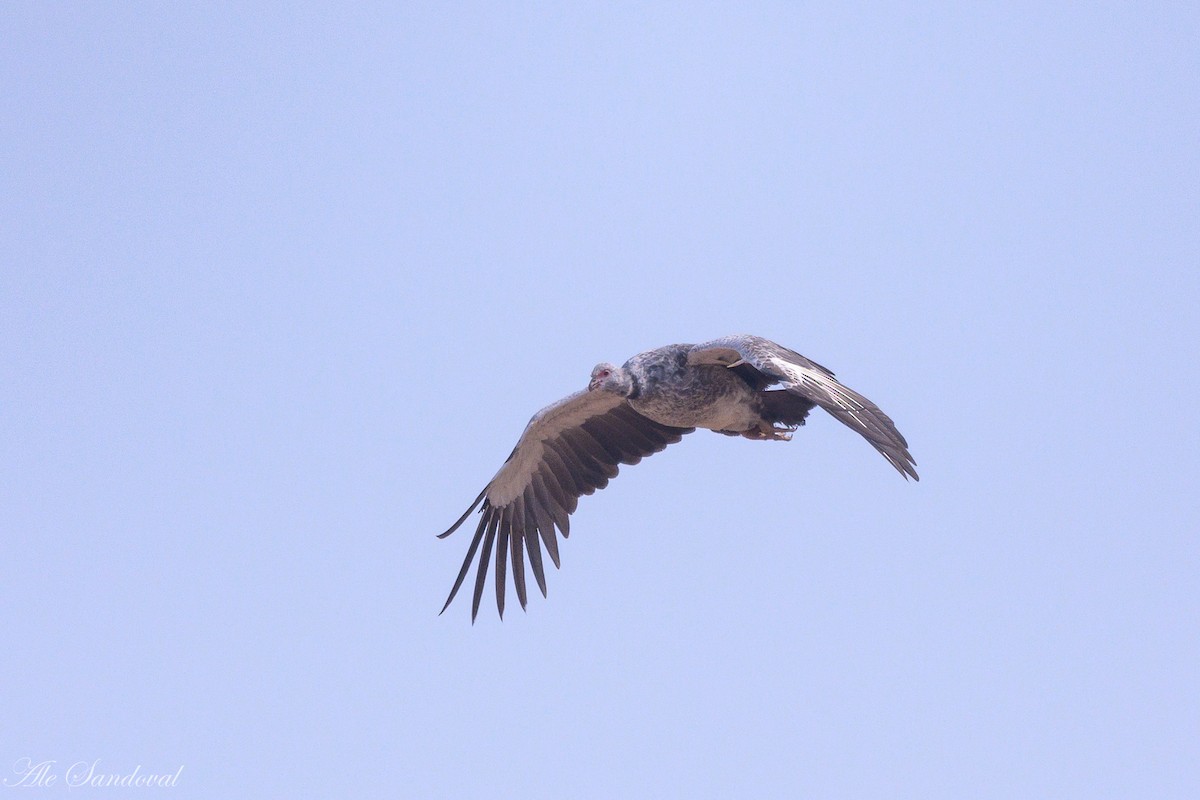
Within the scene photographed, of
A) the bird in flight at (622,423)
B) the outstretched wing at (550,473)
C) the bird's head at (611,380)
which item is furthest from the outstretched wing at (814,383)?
the outstretched wing at (550,473)

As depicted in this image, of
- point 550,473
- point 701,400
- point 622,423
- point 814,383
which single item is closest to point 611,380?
point 701,400

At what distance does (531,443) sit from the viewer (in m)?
13.4

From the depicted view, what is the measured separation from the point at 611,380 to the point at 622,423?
51.1 inches

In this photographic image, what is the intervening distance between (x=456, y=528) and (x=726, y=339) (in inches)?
134

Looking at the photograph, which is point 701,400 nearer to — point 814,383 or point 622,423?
point 622,423

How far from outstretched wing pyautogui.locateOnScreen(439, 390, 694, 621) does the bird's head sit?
2.07 ft

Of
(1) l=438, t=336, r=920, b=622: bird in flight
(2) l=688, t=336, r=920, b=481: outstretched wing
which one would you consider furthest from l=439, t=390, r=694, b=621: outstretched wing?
(2) l=688, t=336, r=920, b=481: outstretched wing

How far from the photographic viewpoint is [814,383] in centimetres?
1015

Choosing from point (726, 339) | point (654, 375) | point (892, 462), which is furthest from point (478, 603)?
point (892, 462)

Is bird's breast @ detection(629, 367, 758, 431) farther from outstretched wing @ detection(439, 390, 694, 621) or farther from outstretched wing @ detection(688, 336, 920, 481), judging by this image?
outstretched wing @ detection(439, 390, 694, 621)

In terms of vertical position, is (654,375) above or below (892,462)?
above

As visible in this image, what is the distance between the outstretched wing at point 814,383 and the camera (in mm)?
9648

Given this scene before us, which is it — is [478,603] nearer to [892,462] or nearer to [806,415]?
[806,415]

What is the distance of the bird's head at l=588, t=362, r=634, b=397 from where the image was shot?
1188 centimetres
